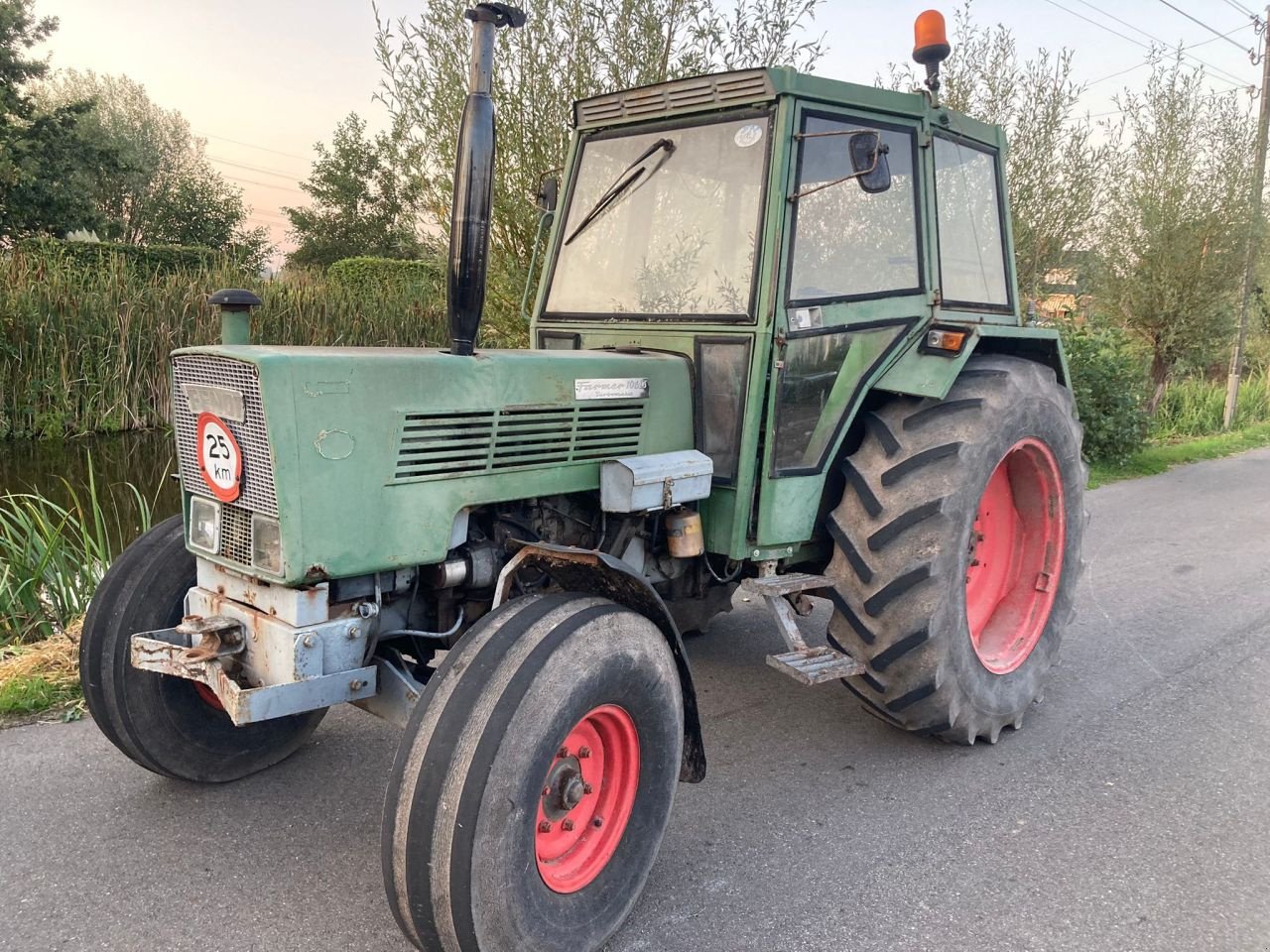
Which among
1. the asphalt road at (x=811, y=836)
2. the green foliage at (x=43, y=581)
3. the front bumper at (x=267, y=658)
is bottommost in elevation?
the asphalt road at (x=811, y=836)

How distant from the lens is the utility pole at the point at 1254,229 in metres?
12.6

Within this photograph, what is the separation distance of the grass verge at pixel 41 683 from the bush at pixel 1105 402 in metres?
9.32

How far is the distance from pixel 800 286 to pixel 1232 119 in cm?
1321

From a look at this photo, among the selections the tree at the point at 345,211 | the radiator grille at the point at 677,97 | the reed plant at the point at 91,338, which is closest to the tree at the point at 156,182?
the tree at the point at 345,211

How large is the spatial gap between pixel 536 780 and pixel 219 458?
4.00 ft

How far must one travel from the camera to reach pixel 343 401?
2.40 meters

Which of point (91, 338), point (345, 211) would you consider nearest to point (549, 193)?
point (91, 338)

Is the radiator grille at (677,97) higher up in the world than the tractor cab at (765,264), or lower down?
higher up

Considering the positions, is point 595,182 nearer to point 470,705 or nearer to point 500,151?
point 470,705

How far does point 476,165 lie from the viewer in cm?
243

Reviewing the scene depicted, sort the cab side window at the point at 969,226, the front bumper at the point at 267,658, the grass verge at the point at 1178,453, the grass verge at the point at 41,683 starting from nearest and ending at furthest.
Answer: the front bumper at the point at 267,658 → the grass verge at the point at 41,683 → the cab side window at the point at 969,226 → the grass verge at the point at 1178,453

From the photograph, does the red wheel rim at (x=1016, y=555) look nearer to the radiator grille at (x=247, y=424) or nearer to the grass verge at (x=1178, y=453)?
the radiator grille at (x=247, y=424)

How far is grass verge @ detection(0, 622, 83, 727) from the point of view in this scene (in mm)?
3578

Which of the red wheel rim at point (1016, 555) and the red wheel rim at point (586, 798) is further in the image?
the red wheel rim at point (1016, 555)
